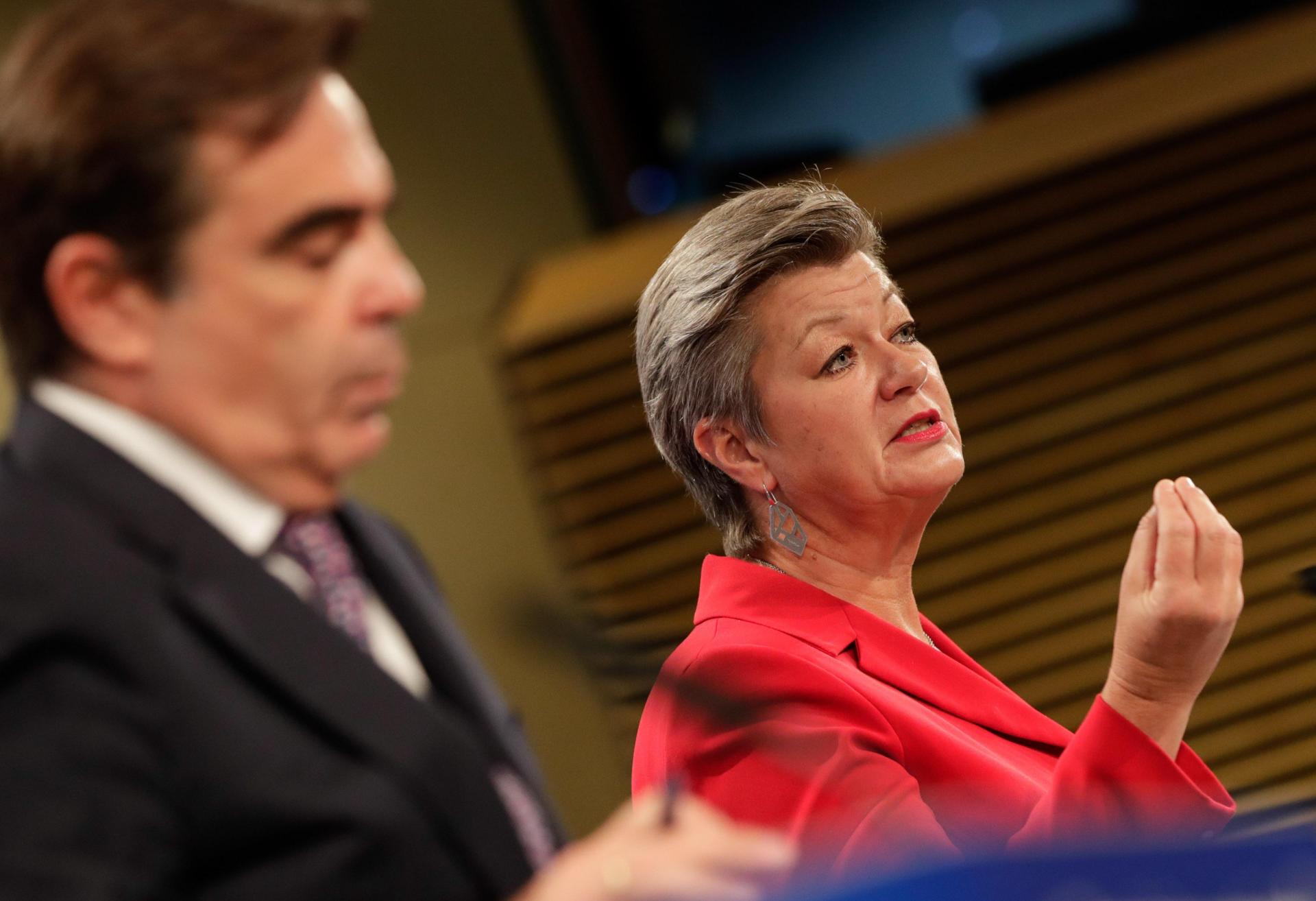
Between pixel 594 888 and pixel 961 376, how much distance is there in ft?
10.1

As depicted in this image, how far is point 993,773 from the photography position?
3.89 feet

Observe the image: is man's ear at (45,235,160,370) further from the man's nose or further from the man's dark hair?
the man's nose

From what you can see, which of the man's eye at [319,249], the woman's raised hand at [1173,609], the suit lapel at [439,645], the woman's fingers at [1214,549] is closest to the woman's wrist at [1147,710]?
the woman's raised hand at [1173,609]

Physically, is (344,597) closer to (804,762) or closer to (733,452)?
(804,762)

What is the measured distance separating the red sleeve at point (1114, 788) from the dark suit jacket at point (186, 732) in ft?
1.61

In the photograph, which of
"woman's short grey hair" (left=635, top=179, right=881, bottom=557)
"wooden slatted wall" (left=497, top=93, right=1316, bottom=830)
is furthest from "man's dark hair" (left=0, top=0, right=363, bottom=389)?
"wooden slatted wall" (left=497, top=93, right=1316, bottom=830)

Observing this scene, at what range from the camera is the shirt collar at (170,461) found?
750 mm

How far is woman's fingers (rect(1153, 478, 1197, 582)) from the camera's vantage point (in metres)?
1.06

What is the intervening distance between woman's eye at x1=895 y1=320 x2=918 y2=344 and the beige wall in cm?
249

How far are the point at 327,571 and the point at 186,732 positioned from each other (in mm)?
171

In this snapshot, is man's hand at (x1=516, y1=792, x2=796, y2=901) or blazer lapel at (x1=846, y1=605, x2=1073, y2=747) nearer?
man's hand at (x1=516, y1=792, x2=796, y2=901)

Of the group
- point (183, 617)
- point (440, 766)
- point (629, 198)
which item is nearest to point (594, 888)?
point (440, 766)

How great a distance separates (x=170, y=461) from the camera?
756mm

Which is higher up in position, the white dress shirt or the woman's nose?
the white dress shirt
